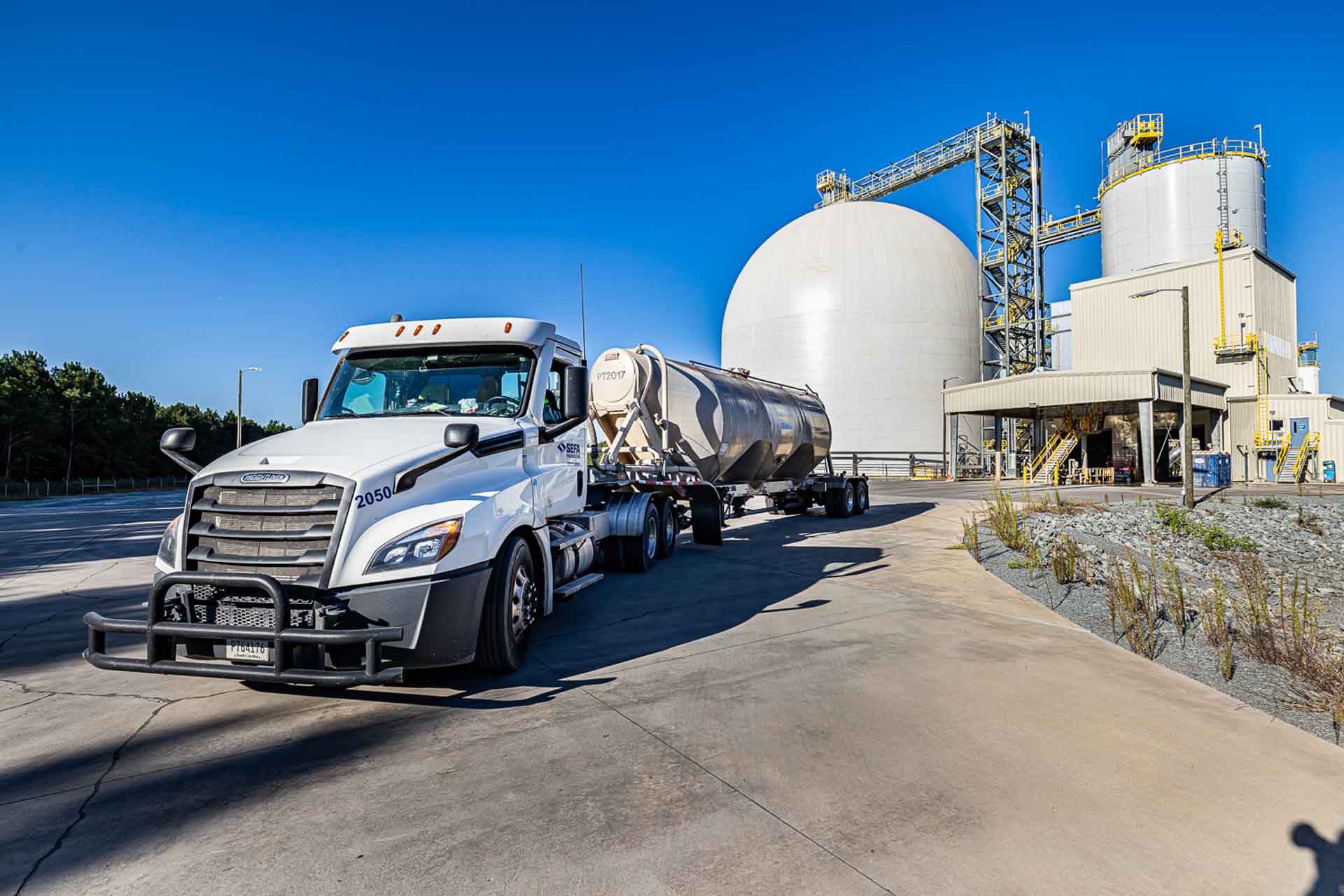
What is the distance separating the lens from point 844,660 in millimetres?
5980

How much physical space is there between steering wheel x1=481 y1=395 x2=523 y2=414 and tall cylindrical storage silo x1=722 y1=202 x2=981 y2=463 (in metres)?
35.9

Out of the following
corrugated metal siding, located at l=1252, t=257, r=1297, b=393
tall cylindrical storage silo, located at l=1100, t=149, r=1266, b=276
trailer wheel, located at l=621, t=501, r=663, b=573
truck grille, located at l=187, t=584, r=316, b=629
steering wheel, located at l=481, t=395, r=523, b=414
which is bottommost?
trailer wheel, located at l=621, t=501, r=663, b=573

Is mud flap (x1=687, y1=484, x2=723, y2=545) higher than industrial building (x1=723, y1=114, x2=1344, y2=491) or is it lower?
lower

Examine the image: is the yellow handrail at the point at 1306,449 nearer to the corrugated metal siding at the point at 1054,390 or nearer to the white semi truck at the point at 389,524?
the corrugated metal siding at the point at 1054,390

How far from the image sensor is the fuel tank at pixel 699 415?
12.5m

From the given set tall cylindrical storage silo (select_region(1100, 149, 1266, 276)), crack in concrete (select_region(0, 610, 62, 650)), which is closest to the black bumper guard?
→ crack in concrete (select_region(0, 610, 62, 650))

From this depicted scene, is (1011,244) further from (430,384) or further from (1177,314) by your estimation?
(430,384)

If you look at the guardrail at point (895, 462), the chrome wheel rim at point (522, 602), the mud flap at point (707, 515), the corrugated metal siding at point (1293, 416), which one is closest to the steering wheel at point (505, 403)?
the chrome wheel rim at point (522, 602)

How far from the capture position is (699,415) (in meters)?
13.4

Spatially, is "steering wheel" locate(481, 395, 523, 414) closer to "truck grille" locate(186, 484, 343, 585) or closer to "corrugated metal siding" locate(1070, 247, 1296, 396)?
"truck grille" locate(186, 484, 343, 585)

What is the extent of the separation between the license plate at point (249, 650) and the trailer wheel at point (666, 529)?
7679 mm

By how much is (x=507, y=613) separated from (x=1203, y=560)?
11895 mm

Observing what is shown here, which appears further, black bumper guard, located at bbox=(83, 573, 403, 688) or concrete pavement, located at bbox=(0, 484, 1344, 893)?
black bumper guard, located at bbox=(83, 573, 403, 688)

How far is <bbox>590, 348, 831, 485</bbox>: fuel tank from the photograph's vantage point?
41.0 ft
